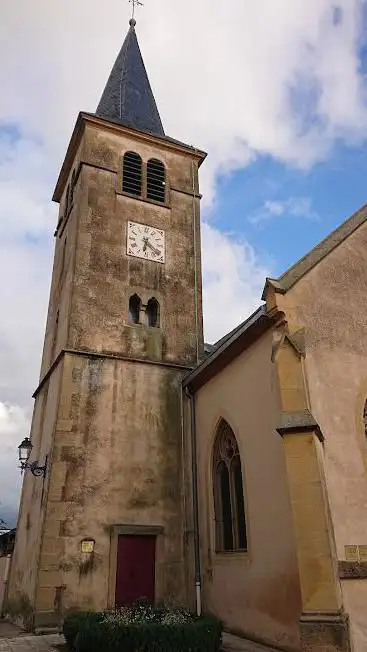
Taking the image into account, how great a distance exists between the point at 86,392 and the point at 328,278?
674 centimetres

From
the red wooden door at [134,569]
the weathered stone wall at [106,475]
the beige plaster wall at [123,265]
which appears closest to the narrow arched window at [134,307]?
the beige plaster wall at [123,265]

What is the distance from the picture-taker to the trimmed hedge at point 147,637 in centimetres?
721

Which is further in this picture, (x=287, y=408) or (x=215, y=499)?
(x=215, y=499)

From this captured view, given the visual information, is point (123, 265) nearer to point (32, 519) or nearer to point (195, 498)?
point (195, 498)

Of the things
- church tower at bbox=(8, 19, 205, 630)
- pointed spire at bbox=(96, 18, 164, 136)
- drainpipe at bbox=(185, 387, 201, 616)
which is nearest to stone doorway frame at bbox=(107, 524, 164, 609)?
church tower at bbox=(8, 19, 205, 630)

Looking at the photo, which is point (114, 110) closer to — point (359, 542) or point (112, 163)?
point (112, 163)

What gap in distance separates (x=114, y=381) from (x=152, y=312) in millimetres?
3018

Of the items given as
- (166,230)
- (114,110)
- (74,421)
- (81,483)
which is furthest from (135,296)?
(114,110)

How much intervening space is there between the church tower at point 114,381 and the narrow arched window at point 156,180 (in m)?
0.05

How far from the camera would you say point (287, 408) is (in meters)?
8.74

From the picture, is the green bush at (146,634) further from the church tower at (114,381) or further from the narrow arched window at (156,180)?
the narrow arched window at (156,180)

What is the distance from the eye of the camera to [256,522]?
10.0 m

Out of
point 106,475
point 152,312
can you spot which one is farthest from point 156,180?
point 106,475

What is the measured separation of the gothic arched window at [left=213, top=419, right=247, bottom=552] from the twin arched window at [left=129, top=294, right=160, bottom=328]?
4708 mm
